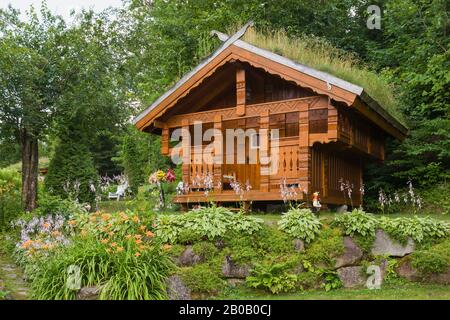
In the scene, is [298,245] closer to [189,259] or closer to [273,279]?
[273,279]

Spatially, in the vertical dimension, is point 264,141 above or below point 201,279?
above

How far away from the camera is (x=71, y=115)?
614 inches

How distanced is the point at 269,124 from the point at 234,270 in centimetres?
533

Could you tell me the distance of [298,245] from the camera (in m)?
9.35

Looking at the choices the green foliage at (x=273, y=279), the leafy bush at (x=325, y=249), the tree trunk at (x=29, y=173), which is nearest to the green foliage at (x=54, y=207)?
the tree trunk at (x=29, y=173)

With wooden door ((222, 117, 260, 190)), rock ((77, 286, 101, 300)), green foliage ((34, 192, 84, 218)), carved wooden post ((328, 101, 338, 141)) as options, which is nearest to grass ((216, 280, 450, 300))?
rock ((77, 286, 101, 300))

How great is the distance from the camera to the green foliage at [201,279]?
838 cm

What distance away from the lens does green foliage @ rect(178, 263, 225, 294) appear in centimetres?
838

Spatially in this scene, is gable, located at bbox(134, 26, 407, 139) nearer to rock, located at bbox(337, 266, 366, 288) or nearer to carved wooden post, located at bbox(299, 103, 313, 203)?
carved wooden post, located at bbox(299, 103, 313, 203)

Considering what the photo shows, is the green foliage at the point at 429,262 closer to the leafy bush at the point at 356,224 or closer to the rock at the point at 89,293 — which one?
the leafy bush at the point at 356,224

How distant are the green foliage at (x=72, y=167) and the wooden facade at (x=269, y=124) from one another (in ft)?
8.71

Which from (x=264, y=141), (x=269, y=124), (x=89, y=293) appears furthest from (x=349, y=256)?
(x=269, y=124)

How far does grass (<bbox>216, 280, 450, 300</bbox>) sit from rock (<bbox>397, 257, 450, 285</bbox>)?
0.43ft

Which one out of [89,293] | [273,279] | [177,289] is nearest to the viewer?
[89,293]
